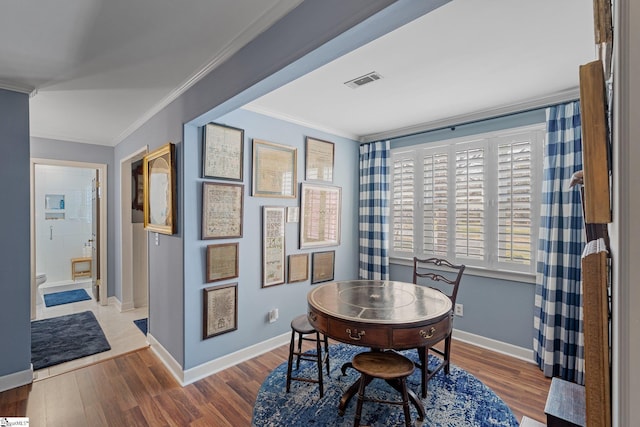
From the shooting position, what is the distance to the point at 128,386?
2533mm

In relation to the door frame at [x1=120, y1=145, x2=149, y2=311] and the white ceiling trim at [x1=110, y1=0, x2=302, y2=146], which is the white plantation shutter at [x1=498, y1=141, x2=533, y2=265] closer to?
the white ceiling trim at [x1=110, y1=0, x2=302, y2=146]

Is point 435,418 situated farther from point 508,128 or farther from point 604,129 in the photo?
point 508,128

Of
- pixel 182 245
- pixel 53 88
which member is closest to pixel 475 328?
pixel 182 245

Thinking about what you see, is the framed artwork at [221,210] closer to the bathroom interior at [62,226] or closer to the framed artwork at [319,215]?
the framed artwork at [319,215]

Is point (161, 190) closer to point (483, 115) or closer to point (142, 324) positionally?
point (142, 324)

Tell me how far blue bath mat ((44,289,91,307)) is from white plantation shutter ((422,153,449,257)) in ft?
17.8

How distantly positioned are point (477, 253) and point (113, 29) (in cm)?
357

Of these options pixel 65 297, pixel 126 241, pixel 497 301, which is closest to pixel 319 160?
pixel 497 301

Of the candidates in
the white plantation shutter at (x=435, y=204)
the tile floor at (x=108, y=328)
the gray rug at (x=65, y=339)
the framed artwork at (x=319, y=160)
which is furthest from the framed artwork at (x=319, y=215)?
the gray rug at (x=65, y=339)

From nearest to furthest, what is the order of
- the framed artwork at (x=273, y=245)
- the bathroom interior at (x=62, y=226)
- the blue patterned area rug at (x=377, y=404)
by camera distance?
the blue patterned area rug at (x=377, y=404), the framed artwork at (x=273, y=245), the bathroom interior at (x=62, y=226)

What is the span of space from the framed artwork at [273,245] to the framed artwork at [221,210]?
1.03 feet

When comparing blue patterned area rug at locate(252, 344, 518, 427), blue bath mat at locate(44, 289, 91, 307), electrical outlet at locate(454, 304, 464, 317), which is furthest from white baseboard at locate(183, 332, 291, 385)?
blue bath mat at locate(44, 289, 91, 307)

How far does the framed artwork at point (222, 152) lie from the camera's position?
8.92 feet

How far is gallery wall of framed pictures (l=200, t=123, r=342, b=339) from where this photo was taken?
2.76 metres
